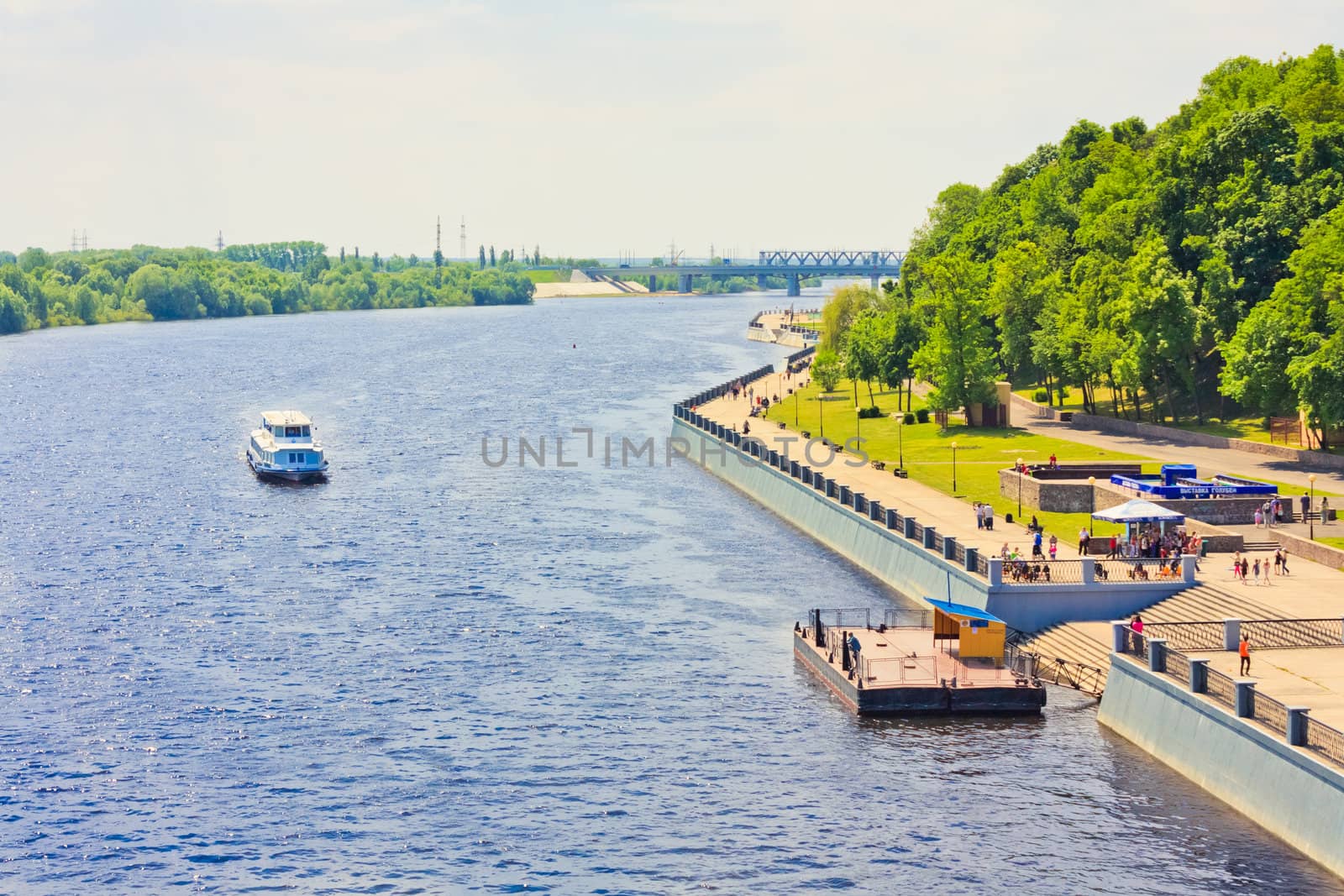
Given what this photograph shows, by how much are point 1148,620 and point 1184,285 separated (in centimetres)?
4863

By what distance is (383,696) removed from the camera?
55062mm

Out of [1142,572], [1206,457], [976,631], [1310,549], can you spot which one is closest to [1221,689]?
[976,631]

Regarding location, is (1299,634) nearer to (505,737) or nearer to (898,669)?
(898,669)

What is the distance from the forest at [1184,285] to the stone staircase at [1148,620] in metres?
→ 28.7

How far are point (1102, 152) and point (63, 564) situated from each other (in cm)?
9741

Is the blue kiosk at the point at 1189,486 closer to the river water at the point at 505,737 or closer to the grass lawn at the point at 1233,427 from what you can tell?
the river water at the point at 505,737

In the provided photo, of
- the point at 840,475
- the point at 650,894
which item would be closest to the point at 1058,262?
the point at 840,475

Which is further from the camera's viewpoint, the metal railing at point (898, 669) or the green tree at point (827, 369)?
the green tree at point (827, 369)

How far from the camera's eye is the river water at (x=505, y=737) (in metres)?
40.8

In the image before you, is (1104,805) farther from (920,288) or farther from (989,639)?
(920,288)

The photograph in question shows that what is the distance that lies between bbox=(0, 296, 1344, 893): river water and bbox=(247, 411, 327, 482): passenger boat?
15.3 m

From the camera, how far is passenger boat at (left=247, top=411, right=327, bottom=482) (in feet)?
357

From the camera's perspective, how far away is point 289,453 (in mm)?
108562

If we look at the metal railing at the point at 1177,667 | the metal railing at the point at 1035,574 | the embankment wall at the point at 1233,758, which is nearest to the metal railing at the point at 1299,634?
the metal railing at the point at 1177,667
